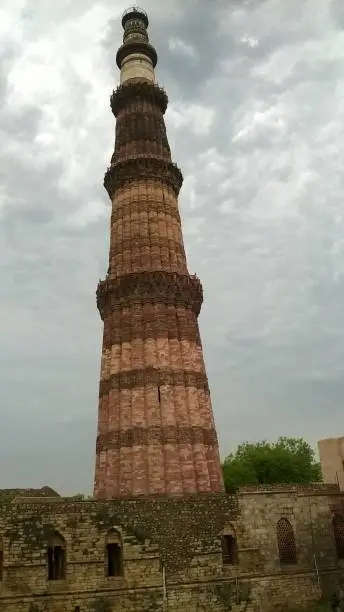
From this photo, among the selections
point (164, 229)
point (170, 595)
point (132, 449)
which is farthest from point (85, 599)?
point (164, 229)

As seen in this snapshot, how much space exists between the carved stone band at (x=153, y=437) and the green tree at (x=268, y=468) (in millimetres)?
15833

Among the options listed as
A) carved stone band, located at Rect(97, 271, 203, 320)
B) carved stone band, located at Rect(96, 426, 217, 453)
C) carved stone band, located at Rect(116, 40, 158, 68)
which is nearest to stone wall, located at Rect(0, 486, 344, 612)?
carved stone band, located at Rect(96, 426, 217, 453)

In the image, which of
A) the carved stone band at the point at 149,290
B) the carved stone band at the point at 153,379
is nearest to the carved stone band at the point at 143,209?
the carved stone band at the point at 149,290

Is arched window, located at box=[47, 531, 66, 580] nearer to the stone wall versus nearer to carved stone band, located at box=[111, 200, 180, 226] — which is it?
the stone wall

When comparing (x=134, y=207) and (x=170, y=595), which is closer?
(x=170, y=595)

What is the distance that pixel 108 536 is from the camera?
16641 millimetres

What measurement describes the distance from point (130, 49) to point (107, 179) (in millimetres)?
7661

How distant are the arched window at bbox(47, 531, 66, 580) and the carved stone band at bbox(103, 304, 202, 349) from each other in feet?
27.5

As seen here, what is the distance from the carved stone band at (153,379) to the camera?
855 inches

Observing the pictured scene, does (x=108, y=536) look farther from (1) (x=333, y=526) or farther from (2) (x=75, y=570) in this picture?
(1) (x=333, y=526)

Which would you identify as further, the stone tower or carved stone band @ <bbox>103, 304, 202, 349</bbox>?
carved stone band @ <bbox>103, 304, 202, 349</bbox>

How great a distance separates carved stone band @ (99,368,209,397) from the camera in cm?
2172

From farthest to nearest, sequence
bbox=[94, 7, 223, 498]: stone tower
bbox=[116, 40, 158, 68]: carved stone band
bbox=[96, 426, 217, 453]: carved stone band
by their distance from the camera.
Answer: bbox=[116, 40, 158, 68]: carved stone band, bbox=[96, 426, 217, 453]: carved stone band, bbox=[94, 7, 223, 498]: stone tower

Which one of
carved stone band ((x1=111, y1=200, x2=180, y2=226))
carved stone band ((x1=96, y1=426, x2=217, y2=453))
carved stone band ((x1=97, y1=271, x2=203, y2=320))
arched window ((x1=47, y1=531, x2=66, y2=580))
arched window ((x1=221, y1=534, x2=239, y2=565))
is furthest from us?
carved stone band ((x1=111, y1=200, x2=180, y2=226))
